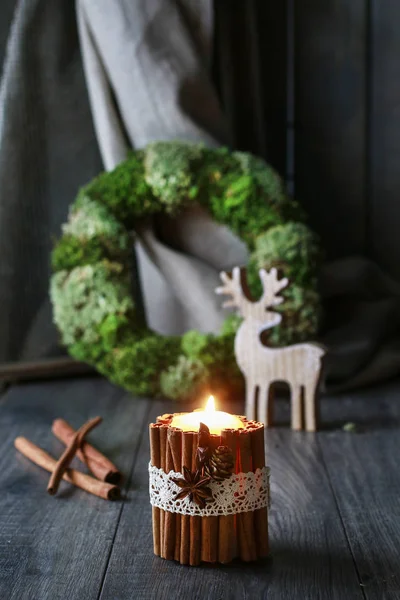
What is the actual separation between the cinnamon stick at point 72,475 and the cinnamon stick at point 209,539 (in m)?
0.39

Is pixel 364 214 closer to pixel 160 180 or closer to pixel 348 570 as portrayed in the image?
pixel 160 180

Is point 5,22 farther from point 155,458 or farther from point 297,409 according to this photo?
point 155,458

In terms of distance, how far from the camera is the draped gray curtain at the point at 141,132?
2682 millimetres

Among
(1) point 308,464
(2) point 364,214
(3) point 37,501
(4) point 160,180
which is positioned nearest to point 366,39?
(2) point 364,214

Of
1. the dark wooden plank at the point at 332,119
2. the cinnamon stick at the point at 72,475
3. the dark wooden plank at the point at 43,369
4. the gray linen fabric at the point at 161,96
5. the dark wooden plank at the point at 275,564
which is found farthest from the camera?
the dark wooden plank at the point at 332,119

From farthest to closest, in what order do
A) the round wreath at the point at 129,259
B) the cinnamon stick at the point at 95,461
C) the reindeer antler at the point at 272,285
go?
1. the round wreath at the point at 129,259
2. the reindeer antler at the point at 272,285
3. the cinnamon stick at the point at 95,461

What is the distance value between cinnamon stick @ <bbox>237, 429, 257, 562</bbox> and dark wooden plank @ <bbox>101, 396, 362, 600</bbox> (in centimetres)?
2

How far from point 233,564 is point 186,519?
119 mm

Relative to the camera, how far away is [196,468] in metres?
1.35

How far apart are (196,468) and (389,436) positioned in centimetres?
95

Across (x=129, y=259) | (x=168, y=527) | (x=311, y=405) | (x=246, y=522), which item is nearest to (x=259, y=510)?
(x=246, y=522)

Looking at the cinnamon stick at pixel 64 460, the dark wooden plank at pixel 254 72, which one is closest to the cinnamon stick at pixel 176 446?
the cinnamon stick at pixel 64 460

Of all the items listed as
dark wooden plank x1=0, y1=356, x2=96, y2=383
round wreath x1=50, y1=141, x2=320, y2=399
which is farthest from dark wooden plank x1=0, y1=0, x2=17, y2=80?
dark wooden plank x1=0, y1=356, x2=96, y2=383

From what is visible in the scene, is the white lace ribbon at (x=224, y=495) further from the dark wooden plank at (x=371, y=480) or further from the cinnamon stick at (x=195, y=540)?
the dark wooden plank at (x=371, y=480)
